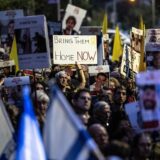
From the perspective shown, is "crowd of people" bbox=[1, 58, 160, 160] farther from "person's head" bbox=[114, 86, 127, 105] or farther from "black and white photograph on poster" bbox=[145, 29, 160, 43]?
"black and white photograph on poster" bbox=[145, 29, 160, 43]

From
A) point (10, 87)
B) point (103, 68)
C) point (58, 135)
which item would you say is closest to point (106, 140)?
point (58, 135)

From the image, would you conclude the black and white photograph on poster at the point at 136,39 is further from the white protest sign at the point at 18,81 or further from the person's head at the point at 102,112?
the person's head at the point at 102,112

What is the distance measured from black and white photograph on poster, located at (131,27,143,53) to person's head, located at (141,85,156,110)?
21.6 feet

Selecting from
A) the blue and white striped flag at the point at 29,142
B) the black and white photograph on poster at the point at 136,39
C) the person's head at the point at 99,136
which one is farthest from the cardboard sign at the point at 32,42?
the blue and white striped flag at the point at 29,142

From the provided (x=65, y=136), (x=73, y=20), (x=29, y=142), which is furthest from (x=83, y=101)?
(x=73, y=20)

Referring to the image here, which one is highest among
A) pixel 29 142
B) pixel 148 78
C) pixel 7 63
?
pixel 148 78

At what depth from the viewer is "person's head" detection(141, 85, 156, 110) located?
25.4 feet

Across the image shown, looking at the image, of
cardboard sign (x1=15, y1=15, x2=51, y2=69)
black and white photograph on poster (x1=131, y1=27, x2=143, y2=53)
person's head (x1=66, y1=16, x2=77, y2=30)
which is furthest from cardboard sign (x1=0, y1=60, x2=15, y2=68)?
person's head (x1=66, y1=16, x2=77, y2=30)

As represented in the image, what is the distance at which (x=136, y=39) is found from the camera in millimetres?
14531

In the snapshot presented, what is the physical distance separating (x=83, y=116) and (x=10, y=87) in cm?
358

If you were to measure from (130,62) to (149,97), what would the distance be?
21.8ft

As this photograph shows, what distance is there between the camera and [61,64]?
14.8 metres

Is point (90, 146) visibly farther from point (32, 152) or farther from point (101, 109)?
point (101, 109)

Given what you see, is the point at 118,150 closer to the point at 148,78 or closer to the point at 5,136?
the point at 148,78
